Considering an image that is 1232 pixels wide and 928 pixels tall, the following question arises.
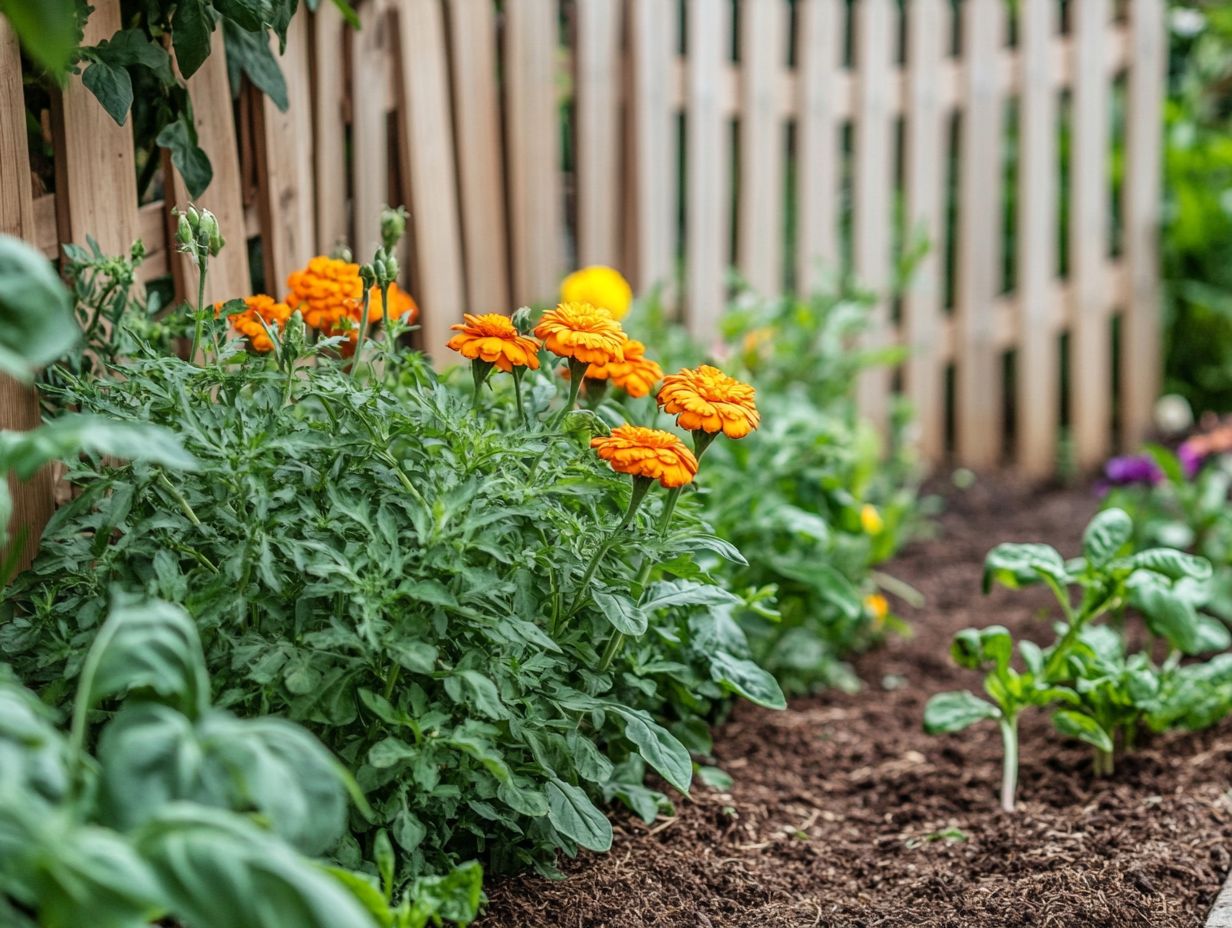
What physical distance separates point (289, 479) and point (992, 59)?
330 centimetres

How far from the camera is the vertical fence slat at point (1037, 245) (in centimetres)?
420

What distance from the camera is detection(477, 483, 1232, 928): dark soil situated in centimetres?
180

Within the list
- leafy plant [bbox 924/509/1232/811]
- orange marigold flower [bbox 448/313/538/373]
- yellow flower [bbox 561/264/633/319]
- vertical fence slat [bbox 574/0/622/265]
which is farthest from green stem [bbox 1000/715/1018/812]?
vertical fence slat [bbox 574/0/622/265]

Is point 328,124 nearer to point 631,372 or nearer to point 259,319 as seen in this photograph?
point 259,319

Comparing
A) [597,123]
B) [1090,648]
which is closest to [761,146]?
[597,123]

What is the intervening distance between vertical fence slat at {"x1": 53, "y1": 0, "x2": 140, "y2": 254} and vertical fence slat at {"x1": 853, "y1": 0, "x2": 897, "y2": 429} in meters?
2.53

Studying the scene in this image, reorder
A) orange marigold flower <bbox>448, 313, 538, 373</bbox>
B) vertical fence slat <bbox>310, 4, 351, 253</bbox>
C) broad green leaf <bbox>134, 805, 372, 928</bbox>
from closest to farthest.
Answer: broad green leaf <bbox>134, 805, 372, 928</bbox> → orange marigold flower <bbox>448, 313, 538, 373</bbox> → vertical fence slat <bbox>310, 4, 351, 253</bbox>

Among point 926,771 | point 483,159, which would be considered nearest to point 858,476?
point 926,771

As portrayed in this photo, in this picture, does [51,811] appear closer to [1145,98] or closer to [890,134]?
[890,134]

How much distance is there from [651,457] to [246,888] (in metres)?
0.77

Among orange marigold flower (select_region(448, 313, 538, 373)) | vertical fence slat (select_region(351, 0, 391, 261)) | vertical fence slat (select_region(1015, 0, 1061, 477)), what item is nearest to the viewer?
orange marigold flower (select_region(448, 313, 538, 373))

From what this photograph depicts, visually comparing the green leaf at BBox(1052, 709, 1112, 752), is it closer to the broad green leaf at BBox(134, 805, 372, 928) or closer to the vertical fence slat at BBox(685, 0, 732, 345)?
the broad green leaf at BBox(134, 805, 372, 928)

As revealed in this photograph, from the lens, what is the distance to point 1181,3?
519 centimetres

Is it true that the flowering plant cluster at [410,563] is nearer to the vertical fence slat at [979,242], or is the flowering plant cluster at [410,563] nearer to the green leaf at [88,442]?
the green leaf at [88,442]
